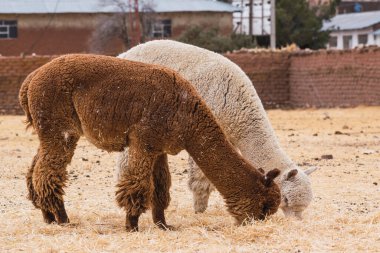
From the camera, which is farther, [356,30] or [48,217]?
[356,30]

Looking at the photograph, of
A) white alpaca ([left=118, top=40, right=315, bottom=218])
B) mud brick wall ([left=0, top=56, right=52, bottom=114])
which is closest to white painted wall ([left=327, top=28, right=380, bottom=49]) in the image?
mud brick wall ([left=0, top=56, right=52, bottom=114])

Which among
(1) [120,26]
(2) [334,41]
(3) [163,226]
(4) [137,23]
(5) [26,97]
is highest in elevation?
(5) [26,97]

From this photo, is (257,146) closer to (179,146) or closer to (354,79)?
(179,146)

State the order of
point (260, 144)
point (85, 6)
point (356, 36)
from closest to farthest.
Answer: point (260, 144) → point (85, 6) → point (356, 36)

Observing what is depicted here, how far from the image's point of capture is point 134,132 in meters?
8.48

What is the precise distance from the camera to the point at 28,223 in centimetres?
904

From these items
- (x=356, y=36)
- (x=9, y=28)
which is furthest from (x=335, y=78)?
(x=356, y=36)

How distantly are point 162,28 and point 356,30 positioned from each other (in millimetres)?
17286

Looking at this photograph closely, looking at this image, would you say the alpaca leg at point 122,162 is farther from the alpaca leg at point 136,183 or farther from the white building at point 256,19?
the white building at point 256,19

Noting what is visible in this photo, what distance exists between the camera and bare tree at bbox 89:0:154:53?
41.5 metres

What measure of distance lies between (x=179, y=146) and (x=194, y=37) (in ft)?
107

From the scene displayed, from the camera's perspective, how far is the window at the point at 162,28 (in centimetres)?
4417

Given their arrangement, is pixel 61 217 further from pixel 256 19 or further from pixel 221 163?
pixel 256 19

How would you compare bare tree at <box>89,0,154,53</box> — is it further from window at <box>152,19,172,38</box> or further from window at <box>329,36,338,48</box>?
window at <box>329,36,338,48</box>
